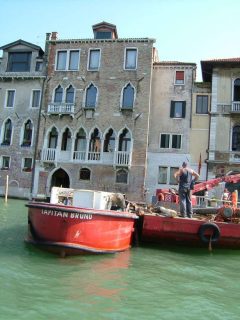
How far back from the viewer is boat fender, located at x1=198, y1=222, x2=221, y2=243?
30.6ft

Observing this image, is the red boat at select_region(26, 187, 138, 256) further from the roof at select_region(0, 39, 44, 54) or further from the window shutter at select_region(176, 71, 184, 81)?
the roof at select_region(0, 39, 44, 54)

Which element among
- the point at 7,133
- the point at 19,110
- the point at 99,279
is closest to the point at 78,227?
the point at 99,279

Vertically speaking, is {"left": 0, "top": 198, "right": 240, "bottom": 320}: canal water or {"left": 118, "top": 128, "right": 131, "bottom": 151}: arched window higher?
{"left": 118, "top": 128, "right": 131, "bottom": 151}: arched window

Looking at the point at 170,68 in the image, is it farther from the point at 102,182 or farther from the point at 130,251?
the point at 130,251

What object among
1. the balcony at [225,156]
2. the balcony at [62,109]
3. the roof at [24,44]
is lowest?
the balcony at [225,156]

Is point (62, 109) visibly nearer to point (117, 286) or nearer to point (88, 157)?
point (88, 157)

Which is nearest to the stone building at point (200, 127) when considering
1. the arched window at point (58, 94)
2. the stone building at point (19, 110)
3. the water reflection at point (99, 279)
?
the arched window at point (58, 94)

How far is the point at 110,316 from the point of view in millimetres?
4746

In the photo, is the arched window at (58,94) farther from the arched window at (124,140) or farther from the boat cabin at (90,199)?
the boat cabin at (90,199)

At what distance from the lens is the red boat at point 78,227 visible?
25.1 feet

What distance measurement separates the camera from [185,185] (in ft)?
31.4

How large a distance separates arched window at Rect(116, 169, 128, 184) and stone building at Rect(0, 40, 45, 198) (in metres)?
5.55

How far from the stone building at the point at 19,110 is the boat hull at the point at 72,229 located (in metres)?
16.4

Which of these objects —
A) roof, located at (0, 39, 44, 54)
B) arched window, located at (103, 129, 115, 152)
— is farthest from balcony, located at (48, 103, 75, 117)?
roof, located at (0, 39, 44, 54)
